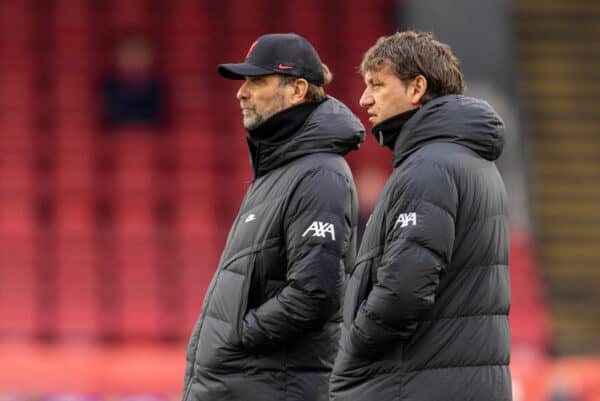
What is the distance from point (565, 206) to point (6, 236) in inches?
193

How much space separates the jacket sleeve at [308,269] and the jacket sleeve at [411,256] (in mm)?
380

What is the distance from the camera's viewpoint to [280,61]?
430 cm

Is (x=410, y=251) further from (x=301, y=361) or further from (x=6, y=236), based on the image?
(x=6, y=236)

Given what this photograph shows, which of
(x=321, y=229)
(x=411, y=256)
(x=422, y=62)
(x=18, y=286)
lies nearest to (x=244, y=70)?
(x=321, y=229)

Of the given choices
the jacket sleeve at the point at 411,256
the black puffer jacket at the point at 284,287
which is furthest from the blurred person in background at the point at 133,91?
the jacket sleeve at the point at 411,256

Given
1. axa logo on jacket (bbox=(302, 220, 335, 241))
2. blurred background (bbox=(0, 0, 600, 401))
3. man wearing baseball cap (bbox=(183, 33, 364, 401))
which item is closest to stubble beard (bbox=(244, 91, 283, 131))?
man wearing baseball cap (bbox=(183, 33, 364, 401))

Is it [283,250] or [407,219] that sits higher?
[407,219]

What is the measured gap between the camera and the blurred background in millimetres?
9445

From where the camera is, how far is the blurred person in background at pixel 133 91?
1062 centimetres

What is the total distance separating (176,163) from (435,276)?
24.3 feet

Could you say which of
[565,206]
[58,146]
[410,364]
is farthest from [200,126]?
[410,364]

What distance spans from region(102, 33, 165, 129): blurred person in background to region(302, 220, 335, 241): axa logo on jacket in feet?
22.1

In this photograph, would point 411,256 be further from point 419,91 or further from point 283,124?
point 283,124

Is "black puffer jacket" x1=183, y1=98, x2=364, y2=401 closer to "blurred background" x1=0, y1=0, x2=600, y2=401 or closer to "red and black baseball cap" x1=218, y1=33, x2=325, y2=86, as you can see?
"red and black baseball cap" x1=218, y1=33, x2=325, y2=86
